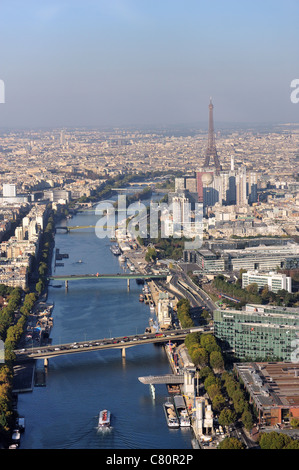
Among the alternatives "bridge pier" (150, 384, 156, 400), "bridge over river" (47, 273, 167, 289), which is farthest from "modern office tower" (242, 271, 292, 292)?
"bridge pier" (150, 384, 156, 400)

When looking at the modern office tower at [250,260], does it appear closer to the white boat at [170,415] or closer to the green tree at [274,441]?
the white boat at [170,415]

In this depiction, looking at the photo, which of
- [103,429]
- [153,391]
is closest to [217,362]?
[153,391]

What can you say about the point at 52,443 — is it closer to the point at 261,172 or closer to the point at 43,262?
the point at 43,262

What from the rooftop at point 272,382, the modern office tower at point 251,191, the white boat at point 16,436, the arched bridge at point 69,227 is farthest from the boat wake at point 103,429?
the modern office tower at point 251,191

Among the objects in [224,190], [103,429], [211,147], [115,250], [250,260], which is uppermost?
[211,147]

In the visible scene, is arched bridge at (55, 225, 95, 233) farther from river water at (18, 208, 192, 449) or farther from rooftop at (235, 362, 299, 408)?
rooftop at (235, 362, 299, 408)

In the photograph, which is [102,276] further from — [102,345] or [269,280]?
[102,345]
